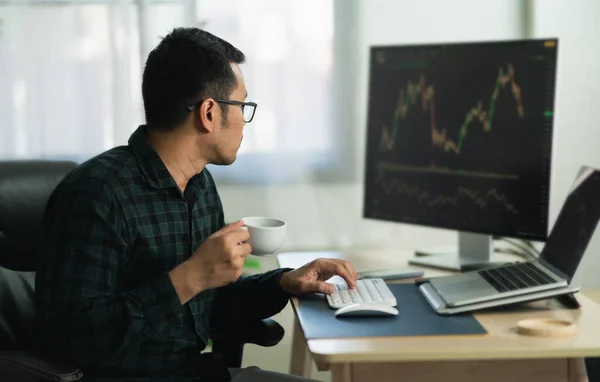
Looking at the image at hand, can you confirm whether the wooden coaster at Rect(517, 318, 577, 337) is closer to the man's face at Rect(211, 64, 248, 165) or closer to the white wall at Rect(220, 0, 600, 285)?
the man's face at Rect(211, 64, 248, 165)

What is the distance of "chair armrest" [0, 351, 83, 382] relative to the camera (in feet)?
4.68

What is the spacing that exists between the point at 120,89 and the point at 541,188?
1377mm

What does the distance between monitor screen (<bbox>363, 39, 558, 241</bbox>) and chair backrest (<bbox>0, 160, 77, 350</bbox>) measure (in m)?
0.93

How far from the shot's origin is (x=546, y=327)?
1.45 m

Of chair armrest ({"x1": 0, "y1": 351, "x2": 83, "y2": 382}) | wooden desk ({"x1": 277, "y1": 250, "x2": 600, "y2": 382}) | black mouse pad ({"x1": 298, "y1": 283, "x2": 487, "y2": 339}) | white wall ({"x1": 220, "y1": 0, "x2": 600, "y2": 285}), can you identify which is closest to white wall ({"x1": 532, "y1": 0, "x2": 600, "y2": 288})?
white wall ({"x1": 220, "y1": 0, "x2": 600, "y2": 285})

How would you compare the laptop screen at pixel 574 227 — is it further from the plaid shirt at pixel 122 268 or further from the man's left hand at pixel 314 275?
the plaid shirt at pixel 122 268

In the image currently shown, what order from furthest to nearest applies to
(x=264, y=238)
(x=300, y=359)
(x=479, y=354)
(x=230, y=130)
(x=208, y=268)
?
(x=300, y=359), (x=230, y=130), (x=264, y=238), (x=208, y=268), (x=479, y=354)

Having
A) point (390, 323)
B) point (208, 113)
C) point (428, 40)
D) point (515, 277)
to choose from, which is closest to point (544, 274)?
point (515, 277)

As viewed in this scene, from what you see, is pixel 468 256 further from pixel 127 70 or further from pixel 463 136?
pixel 127 70

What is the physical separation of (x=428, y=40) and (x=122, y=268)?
1607 millimetres

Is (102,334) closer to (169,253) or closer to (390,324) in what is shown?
(169,253)

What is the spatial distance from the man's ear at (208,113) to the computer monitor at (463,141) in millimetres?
768

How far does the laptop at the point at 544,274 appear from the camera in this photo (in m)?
1.61

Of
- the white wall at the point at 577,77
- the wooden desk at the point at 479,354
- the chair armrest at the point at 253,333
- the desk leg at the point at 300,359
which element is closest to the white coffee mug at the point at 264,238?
the wooden desk at the point at 479,354
